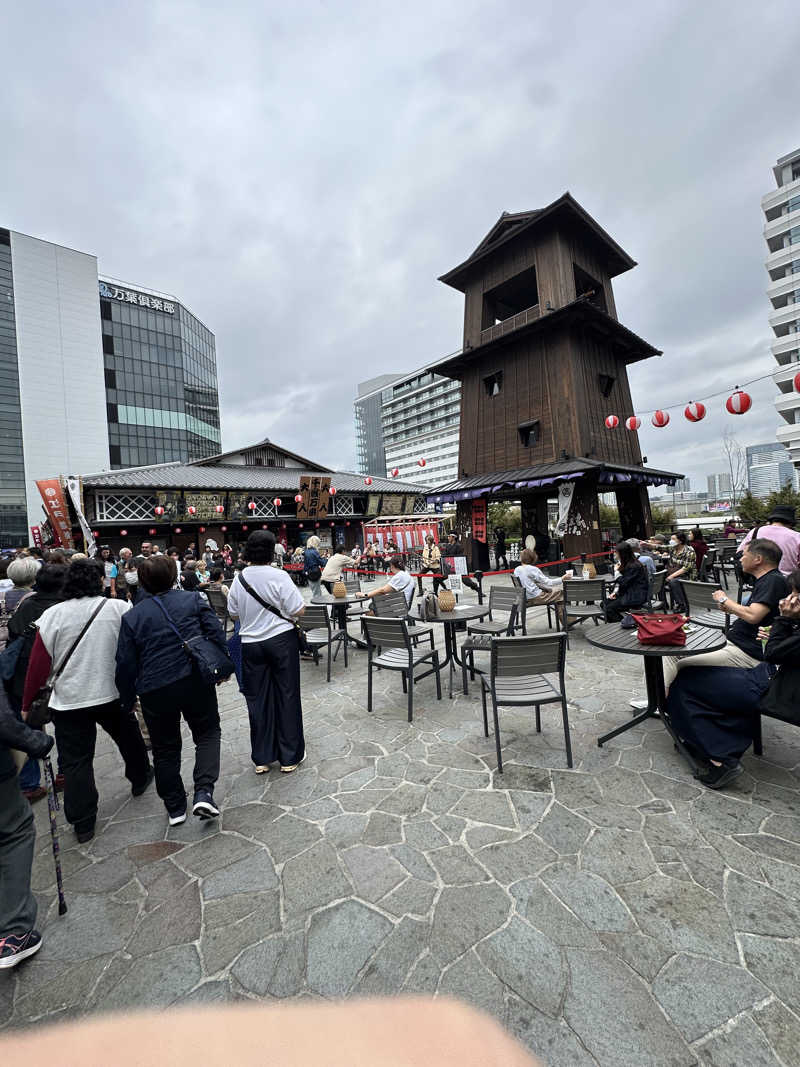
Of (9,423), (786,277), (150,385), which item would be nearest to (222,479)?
(9,423)

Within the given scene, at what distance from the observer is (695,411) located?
11.4 metres

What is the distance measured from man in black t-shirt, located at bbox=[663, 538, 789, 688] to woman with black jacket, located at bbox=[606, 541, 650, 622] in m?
2.29

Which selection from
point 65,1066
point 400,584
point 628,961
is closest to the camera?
point 65,1066

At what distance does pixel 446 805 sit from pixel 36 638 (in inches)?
125

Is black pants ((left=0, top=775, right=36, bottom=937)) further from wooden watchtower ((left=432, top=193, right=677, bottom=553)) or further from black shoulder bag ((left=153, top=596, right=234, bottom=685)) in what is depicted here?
wooden watchtower ((left=432, top=193, right=677, bottom=553))

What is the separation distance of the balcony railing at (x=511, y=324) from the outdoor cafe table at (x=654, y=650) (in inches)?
535

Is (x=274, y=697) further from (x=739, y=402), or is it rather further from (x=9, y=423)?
(x=9, y=423)

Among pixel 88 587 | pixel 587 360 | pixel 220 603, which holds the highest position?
pixel 587 360

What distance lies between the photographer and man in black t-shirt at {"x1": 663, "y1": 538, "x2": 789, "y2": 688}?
3.38 m

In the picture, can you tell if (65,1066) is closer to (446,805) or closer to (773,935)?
(446,805)

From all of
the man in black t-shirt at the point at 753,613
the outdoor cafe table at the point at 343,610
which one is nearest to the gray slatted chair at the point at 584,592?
the outdoor cafe table at the point at 343,610

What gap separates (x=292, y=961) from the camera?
6.79ft

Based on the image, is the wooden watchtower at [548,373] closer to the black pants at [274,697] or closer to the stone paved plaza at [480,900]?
the stone paved plaza at [480,900]

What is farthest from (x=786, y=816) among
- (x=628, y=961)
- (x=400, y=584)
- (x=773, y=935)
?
(x=400, y=584)
